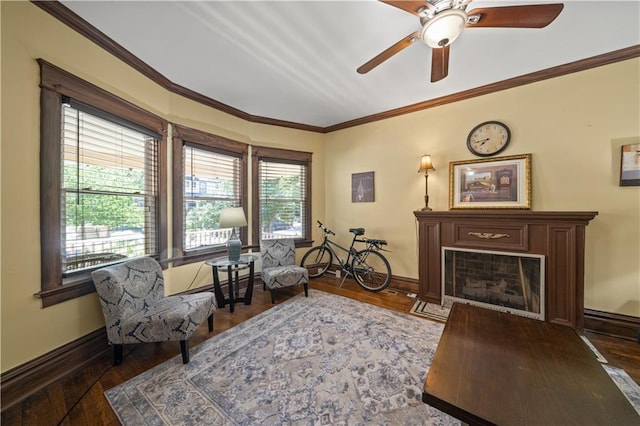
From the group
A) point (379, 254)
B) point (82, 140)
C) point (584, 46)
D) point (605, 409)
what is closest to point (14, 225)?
point (82, 140)

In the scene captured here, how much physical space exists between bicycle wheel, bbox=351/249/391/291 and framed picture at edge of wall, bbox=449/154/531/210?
4.44 feet

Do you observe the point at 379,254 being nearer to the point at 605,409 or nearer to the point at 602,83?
the point at 605,409

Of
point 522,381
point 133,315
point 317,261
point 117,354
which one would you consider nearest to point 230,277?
point 133,315

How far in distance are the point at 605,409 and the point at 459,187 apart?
2464mm

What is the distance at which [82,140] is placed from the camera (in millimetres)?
1906

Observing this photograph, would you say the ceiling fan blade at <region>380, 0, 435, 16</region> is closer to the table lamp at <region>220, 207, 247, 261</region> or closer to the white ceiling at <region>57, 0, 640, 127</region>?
the white ceiling at <region>57, 0, 640, 127</region>

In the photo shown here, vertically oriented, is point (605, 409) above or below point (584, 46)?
below

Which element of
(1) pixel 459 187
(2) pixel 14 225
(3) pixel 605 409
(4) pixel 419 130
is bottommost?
(3) pixel 605 409

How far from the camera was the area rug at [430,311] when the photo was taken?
256 cm

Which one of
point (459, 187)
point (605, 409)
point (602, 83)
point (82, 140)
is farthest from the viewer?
point (459, 187)

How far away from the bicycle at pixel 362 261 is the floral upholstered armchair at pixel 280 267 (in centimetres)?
64

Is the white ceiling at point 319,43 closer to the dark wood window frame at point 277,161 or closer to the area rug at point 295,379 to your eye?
the dark wood window frame at point 277,161

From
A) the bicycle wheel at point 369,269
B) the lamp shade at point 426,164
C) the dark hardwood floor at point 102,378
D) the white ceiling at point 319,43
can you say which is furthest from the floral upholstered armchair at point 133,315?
the lamp shade at point 426,164

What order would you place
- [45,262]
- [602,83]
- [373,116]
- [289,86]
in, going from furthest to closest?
[373,116] → [289,86] → [602,83] → [45,262]
